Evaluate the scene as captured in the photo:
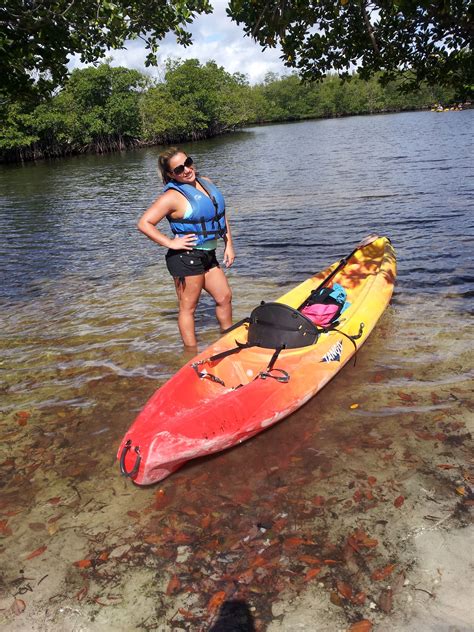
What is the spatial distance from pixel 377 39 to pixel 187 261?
3541 mm

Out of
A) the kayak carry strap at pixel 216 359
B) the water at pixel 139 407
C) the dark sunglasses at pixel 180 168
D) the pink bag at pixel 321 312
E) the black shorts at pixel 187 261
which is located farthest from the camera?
the pink bag at pixel 321 312

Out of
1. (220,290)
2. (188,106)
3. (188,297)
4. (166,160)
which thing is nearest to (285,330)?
(220,290)

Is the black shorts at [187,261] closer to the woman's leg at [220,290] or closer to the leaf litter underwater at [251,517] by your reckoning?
the woman's leg at [220,290]

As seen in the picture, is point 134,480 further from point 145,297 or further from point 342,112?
point 342,112

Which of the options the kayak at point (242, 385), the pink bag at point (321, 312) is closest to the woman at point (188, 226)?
the kayak at point (242, 385)

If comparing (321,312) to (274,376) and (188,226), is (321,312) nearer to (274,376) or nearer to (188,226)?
(274,376)

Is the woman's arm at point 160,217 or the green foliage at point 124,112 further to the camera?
the green foliage at point 124,112

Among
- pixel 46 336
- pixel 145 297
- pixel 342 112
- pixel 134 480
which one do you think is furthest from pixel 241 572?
pixel 342 112

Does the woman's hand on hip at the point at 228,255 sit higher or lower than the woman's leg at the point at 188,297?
higher

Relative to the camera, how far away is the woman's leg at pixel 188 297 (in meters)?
5.87

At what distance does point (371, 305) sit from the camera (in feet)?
21.4

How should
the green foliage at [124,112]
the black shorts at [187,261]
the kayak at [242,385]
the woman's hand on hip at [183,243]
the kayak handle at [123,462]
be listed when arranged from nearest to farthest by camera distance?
the kayak handle at [123,462], the kayak at [242,385], the woman's hand on hip at [183,243], the black shorts at [187,261], the green foliage at [124,112]

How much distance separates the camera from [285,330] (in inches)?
211

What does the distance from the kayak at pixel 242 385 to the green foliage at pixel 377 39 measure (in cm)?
287
